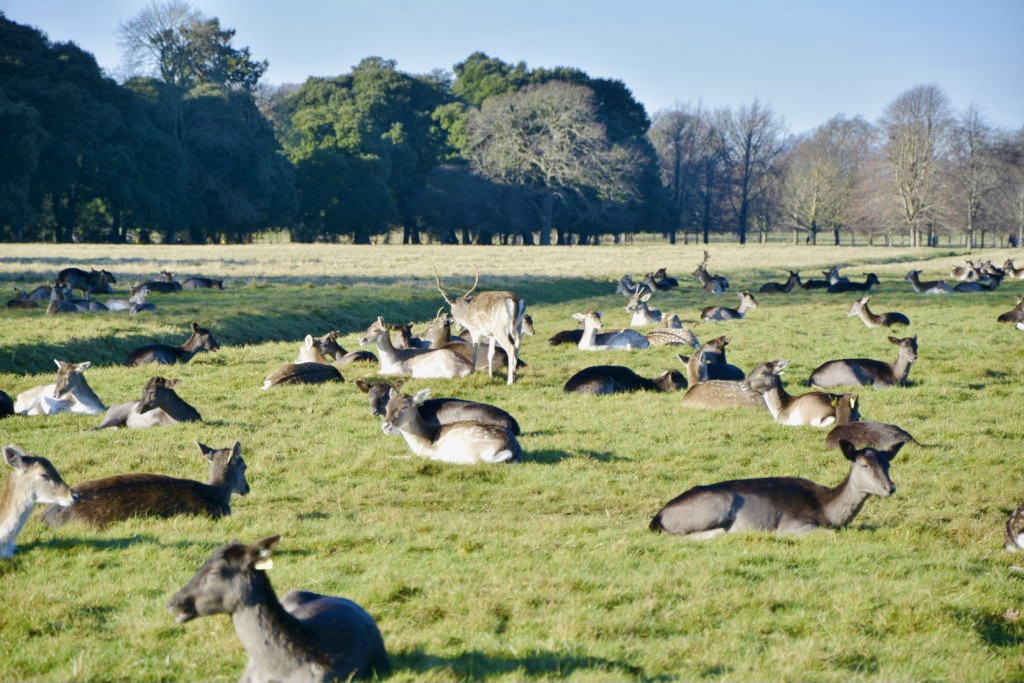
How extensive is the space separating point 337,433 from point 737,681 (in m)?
6.56

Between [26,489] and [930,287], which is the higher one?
[930,287]

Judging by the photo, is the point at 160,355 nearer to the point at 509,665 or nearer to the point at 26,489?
the point at 26,489

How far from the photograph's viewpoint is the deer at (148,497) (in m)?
6.57

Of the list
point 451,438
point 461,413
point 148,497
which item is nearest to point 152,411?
point 461,413

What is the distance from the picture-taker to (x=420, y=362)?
14023 mm

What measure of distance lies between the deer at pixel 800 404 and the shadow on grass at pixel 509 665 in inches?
259

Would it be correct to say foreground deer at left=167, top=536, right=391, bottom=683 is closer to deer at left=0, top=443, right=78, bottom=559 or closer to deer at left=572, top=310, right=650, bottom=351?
deer at left=0, top=443, right=78, bottom=559

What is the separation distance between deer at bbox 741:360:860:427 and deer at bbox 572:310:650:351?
570cm

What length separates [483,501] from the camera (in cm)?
775

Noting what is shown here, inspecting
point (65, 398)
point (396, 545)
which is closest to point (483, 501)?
point (396, 545)

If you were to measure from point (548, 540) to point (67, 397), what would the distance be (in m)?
7.24

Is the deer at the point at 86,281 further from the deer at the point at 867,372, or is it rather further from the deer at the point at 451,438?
the deer at the point at 867,372

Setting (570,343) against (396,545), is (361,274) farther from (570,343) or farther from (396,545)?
(396,545)

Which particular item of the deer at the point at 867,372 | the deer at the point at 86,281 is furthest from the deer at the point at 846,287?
the deer at the point at 86,281
